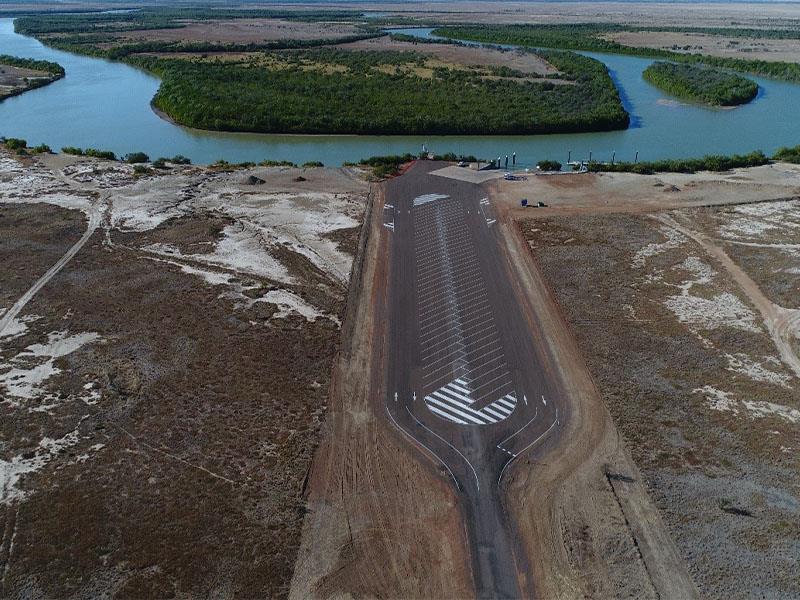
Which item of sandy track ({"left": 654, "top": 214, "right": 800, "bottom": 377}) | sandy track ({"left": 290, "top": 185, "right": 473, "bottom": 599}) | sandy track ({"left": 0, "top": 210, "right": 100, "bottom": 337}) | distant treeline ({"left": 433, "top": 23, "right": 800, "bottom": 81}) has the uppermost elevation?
distant treeline ({"left": 433, "top": 23, "right": 800, "bottom": 81})

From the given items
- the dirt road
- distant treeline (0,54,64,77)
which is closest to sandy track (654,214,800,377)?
the dirt road

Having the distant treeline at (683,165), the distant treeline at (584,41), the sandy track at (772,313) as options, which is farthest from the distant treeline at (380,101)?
the sandy track at (772,313)

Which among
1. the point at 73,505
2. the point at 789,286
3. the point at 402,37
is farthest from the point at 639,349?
the point at 402,37

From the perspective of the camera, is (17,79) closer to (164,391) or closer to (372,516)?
(164,391)

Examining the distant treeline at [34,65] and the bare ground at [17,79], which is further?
the distant treeline at [34,65]

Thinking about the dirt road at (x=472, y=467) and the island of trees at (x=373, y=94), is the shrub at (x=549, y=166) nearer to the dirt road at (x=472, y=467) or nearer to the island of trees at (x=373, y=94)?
the island of trees at (x=373, y=94)

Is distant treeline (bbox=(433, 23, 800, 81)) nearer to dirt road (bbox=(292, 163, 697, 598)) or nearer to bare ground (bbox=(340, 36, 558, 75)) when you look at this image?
bare ground (bbox=(340, 36, 558, 75))

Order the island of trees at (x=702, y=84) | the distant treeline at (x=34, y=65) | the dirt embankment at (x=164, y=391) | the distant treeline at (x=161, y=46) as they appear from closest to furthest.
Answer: the dirt embankment at (x=164, y=391)
the island of trees at (x=702, y=84)
the distant treeline at (x=34, y=65)
the distant treeline at (x=161, y=46)
